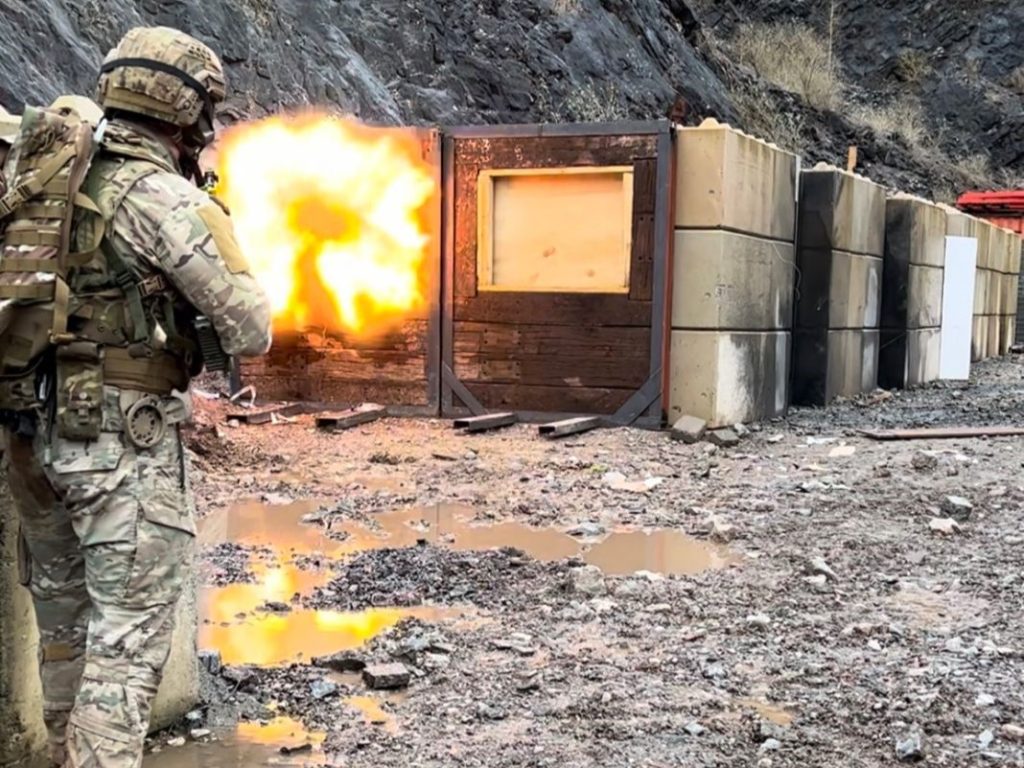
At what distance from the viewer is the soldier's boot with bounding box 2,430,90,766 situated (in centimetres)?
272

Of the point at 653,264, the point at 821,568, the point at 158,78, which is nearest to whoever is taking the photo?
the point at 158,78

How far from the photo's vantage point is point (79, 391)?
2.55 m

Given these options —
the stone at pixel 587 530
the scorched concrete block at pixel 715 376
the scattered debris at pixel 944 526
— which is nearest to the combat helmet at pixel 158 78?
the stone at pixel 587 530

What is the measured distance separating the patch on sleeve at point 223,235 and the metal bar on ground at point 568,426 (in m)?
6.02

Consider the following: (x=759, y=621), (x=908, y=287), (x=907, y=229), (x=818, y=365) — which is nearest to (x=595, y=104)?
(x=907, y=229)

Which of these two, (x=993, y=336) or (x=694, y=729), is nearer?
(x=694, y=729)

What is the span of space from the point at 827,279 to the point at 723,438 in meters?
2.87

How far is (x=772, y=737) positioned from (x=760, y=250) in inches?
262

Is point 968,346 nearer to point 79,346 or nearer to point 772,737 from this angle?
point 772,737

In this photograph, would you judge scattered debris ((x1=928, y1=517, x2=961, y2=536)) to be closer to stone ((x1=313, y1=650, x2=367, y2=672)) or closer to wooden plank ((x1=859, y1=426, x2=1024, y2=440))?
wooden plank ((x1=859, y1=426, x2=1024, y2=440))

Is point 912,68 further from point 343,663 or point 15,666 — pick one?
point 15,666

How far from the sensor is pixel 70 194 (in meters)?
2.56

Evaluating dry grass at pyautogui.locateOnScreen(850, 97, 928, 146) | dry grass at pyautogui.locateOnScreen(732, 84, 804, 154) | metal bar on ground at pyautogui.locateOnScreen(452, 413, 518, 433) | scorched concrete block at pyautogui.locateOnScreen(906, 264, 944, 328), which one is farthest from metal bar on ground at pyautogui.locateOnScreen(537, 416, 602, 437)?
dry grass at pyautogui.locateOnScreen(850, 97, 928, 146)

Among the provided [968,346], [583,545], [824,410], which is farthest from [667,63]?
[583,545]
